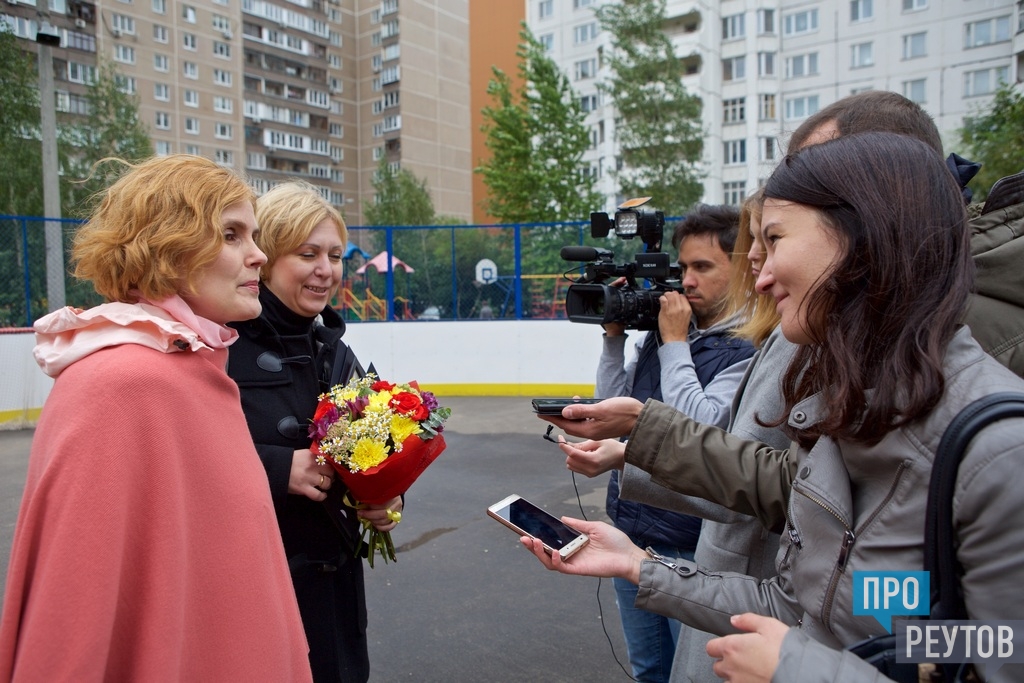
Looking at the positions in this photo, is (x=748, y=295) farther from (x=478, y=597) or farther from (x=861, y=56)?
(x=861, y=56)

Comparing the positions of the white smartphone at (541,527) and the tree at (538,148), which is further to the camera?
the tree at (538,148)

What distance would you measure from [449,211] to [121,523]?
67.4 meters

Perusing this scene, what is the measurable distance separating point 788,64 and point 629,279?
151ft

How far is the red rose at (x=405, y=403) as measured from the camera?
221cm

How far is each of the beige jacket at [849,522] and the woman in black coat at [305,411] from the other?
1.15 m

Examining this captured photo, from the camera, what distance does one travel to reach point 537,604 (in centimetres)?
429

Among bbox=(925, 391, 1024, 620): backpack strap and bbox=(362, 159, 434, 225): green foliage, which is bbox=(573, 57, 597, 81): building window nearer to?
bbox=(362, 159, 434, 225): green foliage

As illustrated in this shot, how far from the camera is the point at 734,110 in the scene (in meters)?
43.8

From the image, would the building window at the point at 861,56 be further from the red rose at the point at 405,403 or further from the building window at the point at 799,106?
the red rose at the point at 405,403

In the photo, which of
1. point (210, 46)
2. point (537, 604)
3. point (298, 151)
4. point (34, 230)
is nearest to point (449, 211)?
point (298, 151)

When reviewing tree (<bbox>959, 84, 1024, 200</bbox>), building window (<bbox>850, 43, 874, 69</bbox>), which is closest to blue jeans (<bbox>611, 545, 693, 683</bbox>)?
tree (<bbox>959, 84, 1024, 200</bbox>)

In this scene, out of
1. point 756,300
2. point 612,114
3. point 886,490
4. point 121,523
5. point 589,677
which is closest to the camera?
point 886,490

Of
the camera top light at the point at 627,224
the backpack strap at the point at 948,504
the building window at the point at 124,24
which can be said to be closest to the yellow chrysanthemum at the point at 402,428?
the camera top light at the point at 627,224

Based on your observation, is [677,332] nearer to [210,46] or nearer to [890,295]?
[890,295]
